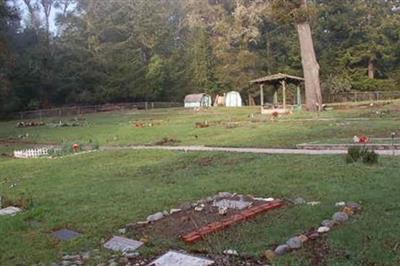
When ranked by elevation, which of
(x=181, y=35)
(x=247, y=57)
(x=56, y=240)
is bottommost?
(x=56, y=240)

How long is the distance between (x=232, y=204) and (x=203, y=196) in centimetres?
99

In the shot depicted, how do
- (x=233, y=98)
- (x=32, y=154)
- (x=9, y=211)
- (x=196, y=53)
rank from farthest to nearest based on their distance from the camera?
(x=196, y=53)
(x=233, y=98)
(x=32, y=154)
(x=9, y=211)

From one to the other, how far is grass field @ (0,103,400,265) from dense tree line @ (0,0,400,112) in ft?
126

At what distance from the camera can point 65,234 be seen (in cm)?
759

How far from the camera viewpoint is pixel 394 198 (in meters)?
7.93

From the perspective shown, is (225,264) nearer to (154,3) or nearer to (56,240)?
(56,240)

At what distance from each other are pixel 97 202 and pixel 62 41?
5242cm

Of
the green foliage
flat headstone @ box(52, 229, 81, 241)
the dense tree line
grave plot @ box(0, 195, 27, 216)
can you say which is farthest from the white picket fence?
the green foliage

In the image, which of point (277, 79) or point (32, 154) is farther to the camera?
point (277, 79)

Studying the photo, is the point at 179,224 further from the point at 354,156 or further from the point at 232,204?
the point at 354,156

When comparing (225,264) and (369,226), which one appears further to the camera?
(369,226)

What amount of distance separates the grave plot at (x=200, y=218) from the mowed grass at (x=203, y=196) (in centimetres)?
19

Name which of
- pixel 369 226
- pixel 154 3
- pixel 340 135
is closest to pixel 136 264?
pixel 369 226

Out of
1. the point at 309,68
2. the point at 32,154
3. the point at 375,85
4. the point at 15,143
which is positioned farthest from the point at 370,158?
the point at 375,85
